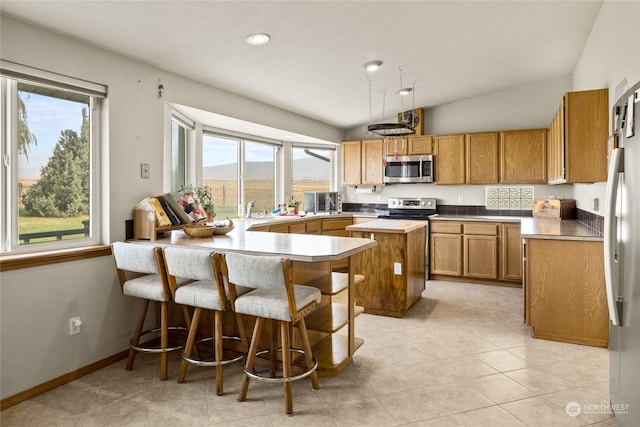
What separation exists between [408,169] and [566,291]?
3.13 meters

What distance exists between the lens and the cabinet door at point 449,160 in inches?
220

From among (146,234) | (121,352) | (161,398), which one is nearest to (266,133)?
(146,234)

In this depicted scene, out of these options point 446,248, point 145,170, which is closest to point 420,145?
point 446,248

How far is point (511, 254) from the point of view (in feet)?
16.6

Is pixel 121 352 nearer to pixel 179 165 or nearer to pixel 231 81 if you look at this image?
pixel 179 165

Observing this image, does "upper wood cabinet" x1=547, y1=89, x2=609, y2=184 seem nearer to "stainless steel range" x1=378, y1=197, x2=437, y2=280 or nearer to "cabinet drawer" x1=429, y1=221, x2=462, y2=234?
"cabinet drawer" x1=429, y1=221, x2=462, y2=234

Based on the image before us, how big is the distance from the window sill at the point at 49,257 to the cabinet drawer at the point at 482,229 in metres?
4.30

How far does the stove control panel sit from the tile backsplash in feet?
2.64

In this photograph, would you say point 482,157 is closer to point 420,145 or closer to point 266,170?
point 420,145

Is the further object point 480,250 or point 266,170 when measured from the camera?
point 266,170

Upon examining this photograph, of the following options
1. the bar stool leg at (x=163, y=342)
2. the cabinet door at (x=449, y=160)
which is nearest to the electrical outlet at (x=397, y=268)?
the bar stool leg at (x=163, y=342)

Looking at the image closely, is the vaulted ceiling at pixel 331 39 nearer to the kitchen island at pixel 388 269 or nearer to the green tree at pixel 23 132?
the green tree at pixel 23 132

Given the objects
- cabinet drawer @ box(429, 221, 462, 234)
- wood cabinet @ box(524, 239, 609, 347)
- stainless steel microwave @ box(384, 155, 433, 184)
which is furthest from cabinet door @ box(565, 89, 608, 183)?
stainless steel microwave @ box(384, 155, 433, 184)

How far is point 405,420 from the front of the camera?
2104 millimetres
